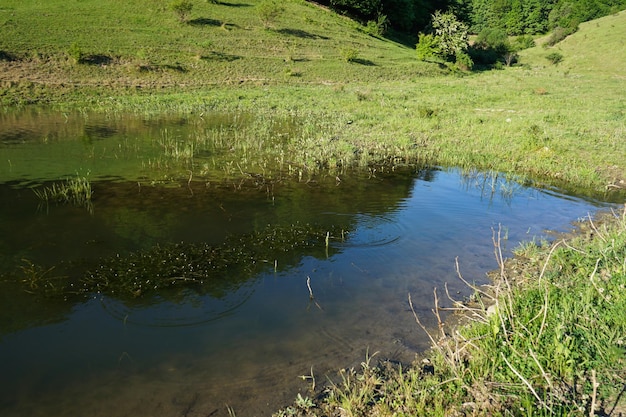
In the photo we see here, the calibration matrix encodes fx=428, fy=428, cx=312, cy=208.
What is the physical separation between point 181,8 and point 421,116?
3849 cm

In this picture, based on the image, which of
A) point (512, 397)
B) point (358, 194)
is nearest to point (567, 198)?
point (358, 194)

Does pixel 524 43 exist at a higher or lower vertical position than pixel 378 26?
higher

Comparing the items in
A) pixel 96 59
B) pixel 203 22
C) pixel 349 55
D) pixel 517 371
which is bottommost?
pixel 517 371

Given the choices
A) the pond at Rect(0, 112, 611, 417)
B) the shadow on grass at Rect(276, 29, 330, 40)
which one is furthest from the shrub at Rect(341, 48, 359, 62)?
the pond at Rect(0, 112, 611, 417)

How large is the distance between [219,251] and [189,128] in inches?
576

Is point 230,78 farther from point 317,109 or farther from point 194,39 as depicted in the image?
point 317,109

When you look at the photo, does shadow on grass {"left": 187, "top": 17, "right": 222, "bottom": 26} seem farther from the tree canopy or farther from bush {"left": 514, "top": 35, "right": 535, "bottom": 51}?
bush {"left": 514, "top": 35, "right": 535, "bottom": 51}

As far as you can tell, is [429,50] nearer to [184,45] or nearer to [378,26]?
[378,26]

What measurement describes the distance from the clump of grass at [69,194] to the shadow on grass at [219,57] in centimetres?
3472

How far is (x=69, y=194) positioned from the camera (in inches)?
438

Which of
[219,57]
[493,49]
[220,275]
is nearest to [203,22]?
[219,57]

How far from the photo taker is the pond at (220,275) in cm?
506

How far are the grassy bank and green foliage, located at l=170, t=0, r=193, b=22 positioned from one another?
53.1 meters

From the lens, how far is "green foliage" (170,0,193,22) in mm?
49406
